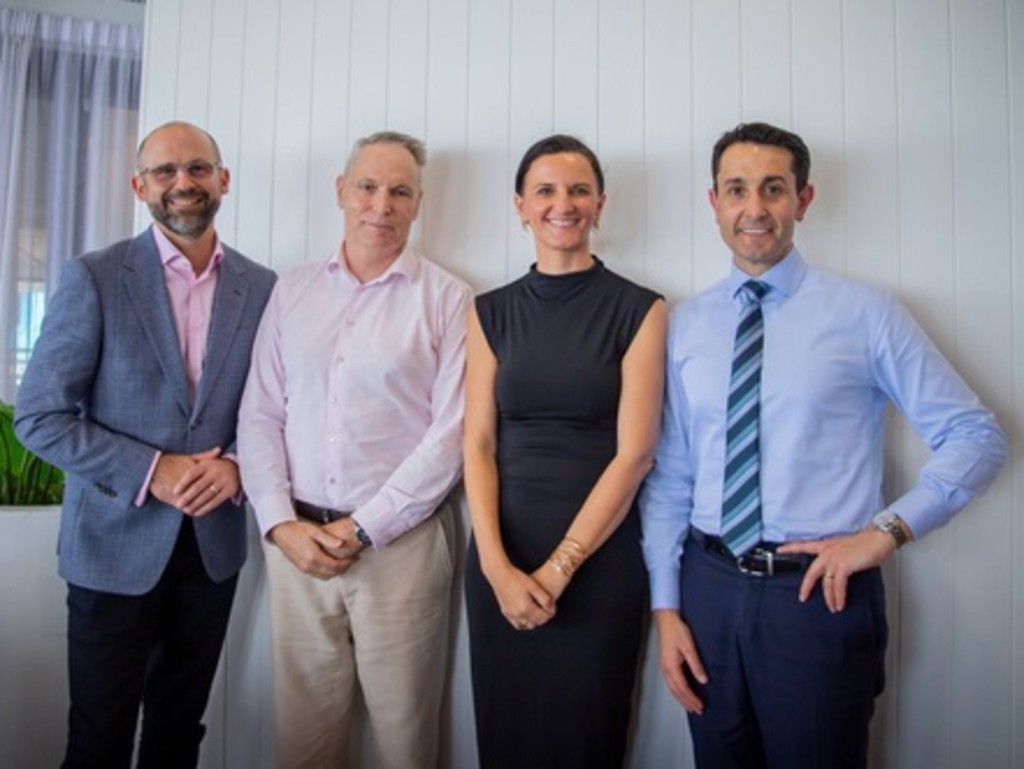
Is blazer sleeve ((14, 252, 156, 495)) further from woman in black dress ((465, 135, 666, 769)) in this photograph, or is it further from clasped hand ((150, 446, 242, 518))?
woman in black dress ((465, 135, 666, 769))

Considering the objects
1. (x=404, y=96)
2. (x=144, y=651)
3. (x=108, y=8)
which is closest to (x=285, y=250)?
(x=404, y=96)

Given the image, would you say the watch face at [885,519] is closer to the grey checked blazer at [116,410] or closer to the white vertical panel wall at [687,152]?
the white vertical panel wall at [687,152]

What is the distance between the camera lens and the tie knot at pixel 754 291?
1.38 metres

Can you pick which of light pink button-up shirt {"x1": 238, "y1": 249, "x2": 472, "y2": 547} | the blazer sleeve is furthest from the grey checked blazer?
light pink button-up shirt {"x1": 238, "y1": 249, "x2": 472, "y2": 547}

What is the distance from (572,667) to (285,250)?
1502 millimetres

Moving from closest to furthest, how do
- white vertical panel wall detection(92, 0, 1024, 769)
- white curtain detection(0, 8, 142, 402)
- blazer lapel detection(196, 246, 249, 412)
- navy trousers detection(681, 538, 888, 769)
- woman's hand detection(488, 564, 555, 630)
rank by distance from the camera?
1. navy trousers detection(681, 538, 888, 769)
2. woman's hand detection(488, 564, 555, 630)
3. blazer lapel detection(196, 246, 249, 412)
4. white vertical panel wall detection(92, 0, 1024, 769)
5. white curtain detection(0, 8, 142, 402)

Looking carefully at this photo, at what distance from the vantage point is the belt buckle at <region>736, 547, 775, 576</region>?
1.26m

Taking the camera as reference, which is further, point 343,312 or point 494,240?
point 494,240

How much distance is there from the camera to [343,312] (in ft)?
5.23

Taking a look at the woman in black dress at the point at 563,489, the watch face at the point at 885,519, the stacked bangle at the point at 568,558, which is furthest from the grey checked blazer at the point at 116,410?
the watch face at the point at 885,519

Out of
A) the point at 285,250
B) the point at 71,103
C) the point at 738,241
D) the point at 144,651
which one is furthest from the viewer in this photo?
the point at 71,103

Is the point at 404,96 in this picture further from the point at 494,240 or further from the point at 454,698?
the point at 454,698

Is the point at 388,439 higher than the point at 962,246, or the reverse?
the point at 962,246

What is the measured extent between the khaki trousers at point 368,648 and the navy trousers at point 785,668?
696 mm
